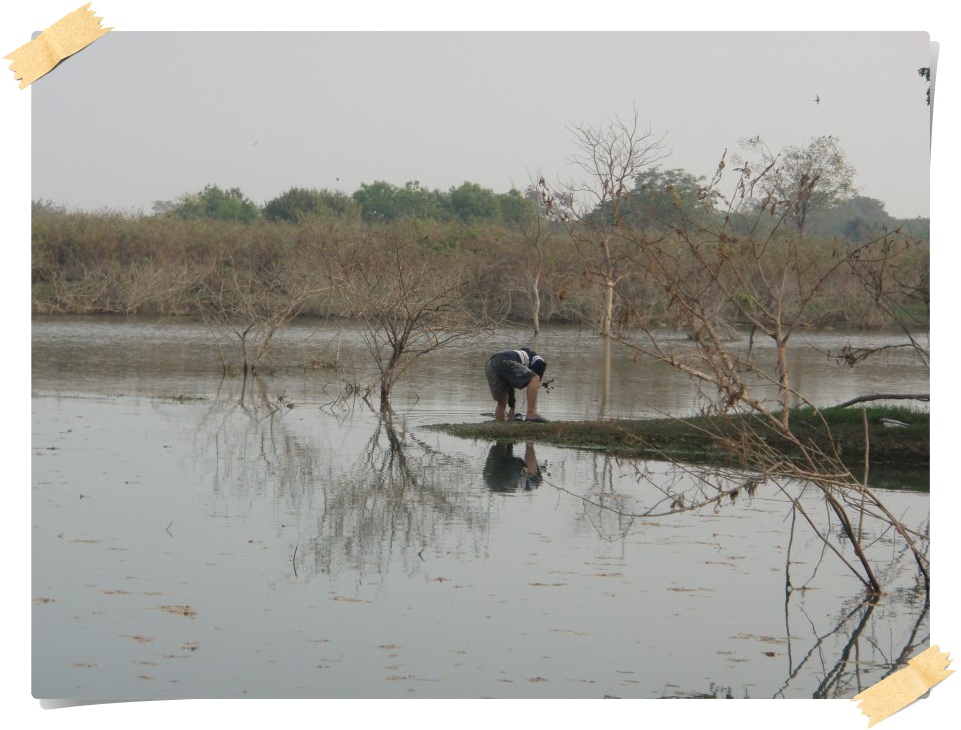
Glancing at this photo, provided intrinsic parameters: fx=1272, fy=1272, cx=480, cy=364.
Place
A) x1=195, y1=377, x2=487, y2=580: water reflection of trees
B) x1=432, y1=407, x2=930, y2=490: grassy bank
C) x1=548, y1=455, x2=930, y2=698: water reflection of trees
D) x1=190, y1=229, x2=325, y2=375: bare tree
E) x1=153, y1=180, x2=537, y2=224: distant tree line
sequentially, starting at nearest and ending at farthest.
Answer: x1=548, y1=455, x2=930, y2=698: water reflection of trees
x1=195, y1=377, x2=487, y2=580: water reflection of trees
x1=432, y1=407, x2=930, y2=490: grassy bank
x1=190, y1=229, x2=325, y2=375: bare tree
x1=153, y1=180, x2=537, y2=224: distant tree line

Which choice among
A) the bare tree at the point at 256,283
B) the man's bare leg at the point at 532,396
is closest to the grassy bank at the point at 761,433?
the man's bare leg at the point at 532,396

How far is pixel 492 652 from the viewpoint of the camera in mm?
6188

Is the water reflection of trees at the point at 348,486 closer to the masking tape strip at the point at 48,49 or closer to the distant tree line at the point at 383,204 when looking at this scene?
the masking tape strip at the point at 48,49

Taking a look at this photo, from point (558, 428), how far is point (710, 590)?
511 centimetres

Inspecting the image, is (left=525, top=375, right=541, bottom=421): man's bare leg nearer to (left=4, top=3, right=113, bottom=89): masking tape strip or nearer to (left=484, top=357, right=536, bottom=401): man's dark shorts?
(left=484, top=357, right=536, bottom=401): man's dark shorts

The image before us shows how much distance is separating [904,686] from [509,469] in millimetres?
5441

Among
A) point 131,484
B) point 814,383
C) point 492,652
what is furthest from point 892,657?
point 814,383

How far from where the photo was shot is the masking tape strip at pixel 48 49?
19.5 feet

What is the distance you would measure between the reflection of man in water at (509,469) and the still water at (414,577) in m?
0.04

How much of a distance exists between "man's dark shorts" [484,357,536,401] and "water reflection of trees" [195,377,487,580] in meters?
1.09

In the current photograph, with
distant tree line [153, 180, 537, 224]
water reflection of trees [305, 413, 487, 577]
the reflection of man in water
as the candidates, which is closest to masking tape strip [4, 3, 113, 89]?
water reflection of trees [305, 413, 487, 577]

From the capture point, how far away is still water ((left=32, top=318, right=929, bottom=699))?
5.95m
